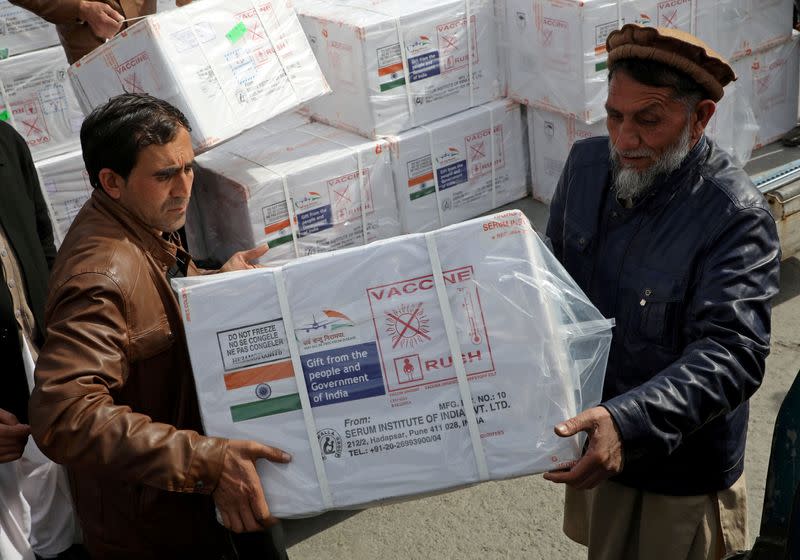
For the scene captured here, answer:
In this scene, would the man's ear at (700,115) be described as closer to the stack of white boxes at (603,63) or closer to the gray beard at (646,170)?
the gray beard at (646,170)

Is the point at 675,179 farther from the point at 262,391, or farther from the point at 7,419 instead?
the point at 7,419

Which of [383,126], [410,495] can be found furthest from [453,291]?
[383,126]

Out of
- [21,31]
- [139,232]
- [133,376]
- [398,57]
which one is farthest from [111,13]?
[133,376]

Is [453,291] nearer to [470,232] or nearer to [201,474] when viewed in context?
[470,232]

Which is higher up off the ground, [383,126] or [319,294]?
[319,294]

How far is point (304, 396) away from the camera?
233 centimetres

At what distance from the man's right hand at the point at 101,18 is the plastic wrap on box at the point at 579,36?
2208mm

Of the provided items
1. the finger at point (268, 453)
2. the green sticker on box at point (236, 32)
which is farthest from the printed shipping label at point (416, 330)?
the green sticker on box at point (236, 32)

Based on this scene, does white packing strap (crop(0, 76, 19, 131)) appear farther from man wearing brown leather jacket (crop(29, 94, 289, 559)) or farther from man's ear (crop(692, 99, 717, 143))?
man's ear (crop(692, 99, 717, 143))

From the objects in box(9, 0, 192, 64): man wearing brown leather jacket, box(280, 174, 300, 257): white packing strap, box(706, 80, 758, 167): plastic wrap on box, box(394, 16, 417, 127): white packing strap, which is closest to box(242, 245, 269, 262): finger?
box(280, 174, 300, 257): white packing strap

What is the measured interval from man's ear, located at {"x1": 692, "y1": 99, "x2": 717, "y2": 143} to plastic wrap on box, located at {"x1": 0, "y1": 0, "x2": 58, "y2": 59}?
4.52 m

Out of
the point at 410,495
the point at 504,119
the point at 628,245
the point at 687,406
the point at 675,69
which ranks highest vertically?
the point at 675,69

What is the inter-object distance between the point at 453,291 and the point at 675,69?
0.88m

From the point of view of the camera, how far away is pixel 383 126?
17.2ft
